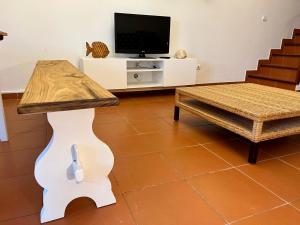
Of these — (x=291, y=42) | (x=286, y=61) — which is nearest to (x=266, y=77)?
(x=286, y=61)

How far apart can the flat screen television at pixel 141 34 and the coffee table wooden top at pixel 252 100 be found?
1.35 m

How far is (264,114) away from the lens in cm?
139

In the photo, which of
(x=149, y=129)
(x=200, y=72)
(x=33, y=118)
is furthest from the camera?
(x=200, y=72)

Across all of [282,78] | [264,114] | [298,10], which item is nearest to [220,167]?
[264,114]

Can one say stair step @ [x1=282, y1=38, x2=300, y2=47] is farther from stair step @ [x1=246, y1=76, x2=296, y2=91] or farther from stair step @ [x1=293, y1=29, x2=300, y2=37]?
stair step @ [x1=246, y1=76, x2=296, y2=91]

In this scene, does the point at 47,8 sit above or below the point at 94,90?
above

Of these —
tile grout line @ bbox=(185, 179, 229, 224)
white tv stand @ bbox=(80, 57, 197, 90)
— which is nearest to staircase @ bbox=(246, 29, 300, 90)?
white tv stand @ bbox=(80, 57, 197, 90)

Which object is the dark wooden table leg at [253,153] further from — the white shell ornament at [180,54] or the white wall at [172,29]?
the white wall at [172,29]

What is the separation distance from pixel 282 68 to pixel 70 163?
412 cm

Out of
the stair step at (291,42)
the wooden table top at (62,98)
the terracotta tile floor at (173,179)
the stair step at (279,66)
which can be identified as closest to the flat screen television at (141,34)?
the terracotta tile floor at (173,179)

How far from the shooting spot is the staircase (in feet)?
12.6

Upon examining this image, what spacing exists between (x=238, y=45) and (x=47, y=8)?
306 centimetres

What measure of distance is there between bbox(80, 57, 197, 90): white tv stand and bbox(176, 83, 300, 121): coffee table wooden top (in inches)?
43.8

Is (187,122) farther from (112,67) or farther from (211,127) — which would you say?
(112,67)
